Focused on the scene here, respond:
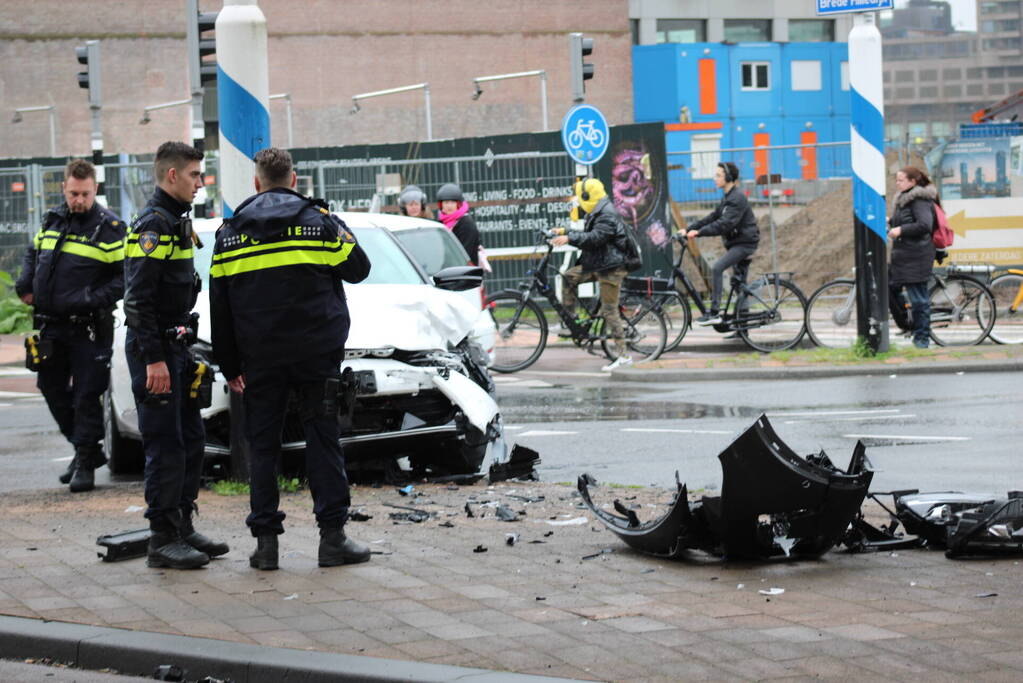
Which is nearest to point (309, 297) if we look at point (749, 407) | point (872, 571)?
point (872, 571)

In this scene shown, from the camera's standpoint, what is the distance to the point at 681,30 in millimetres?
59156

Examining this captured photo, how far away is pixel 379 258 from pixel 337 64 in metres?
43.2

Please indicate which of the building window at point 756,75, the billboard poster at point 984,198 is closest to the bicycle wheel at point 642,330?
the billboard poster at point 984,198

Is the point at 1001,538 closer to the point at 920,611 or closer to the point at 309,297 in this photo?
the point at 920,611

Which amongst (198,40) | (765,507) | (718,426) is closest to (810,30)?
(198,40)

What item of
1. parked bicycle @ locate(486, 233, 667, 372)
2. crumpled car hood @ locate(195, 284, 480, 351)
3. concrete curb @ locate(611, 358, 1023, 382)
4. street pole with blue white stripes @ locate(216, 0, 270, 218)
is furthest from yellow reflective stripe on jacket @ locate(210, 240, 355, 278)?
parked bicycle @ locate(486, 233, 667, 372)

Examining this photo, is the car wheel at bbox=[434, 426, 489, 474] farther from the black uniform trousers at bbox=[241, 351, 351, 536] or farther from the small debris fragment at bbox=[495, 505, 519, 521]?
the black uniform trousers at bbox=[241, 351, 351, 536]

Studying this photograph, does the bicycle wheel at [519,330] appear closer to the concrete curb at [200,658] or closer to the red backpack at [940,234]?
the red backpack at [940,234]

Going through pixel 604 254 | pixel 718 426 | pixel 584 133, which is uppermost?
pixel 584 133

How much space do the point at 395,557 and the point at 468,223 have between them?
10049 millimetres

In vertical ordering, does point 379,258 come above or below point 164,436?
above

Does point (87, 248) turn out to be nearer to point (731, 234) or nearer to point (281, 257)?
point (281, 257)

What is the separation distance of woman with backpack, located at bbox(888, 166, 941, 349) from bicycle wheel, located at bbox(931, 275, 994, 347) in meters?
0.28

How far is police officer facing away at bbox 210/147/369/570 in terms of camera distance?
6.30 m
